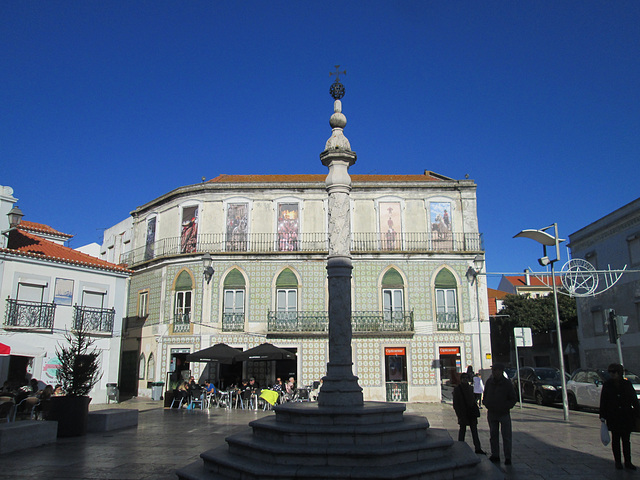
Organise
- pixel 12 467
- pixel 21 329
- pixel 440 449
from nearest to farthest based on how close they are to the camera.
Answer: pixel 440 449, pixel 12 467, pixel 21 329

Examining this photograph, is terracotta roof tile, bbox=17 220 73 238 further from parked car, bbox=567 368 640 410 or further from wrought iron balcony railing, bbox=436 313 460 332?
parked car, bbox=567 368 640 410

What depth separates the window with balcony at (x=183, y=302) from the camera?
27.0 metres

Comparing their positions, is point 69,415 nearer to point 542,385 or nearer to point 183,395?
point 183,395

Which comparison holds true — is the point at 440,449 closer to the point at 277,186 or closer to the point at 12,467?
the point at 12,467

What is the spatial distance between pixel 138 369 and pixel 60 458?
20.0 m

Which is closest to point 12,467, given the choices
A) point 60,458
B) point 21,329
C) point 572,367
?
point 60,458

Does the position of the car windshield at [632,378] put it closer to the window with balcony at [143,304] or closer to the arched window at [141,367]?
the arched window at [141,367]

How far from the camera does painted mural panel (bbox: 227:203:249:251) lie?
2778 centimetres

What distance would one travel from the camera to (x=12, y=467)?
341 inches

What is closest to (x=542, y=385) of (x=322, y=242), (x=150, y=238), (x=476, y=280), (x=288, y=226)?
(x=476, y=280)

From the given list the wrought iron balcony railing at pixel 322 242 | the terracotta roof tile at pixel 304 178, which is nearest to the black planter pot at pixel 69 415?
the wrought iron balcony railing at pixel 322 242

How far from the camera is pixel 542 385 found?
73.5ft

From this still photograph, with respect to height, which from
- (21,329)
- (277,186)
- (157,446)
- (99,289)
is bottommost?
(157,446)

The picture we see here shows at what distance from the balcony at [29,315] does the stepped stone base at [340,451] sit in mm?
16007
